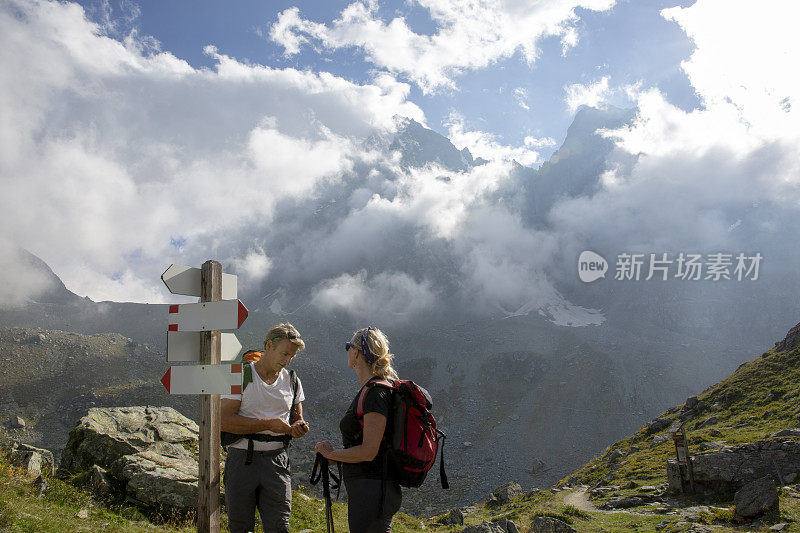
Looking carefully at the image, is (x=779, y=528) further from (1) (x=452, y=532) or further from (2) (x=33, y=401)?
(2) (x=33, y=401)

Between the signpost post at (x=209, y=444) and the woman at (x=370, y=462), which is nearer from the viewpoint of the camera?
the woman at (x=370, y=462)

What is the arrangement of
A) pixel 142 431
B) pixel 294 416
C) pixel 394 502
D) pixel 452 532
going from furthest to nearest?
1. pixel 452 532
2. pixel 142 431
3. pixel 294 416
4. pixel 394 502

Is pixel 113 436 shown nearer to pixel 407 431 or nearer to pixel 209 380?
pixel 209 380

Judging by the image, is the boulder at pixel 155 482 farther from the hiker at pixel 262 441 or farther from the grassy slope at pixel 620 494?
the hiker at pixel 262 441

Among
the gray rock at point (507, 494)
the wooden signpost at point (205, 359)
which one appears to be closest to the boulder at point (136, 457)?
the wooden signpost at point (205, 359)

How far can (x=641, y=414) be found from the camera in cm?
17562

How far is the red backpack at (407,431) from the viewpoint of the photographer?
416cm

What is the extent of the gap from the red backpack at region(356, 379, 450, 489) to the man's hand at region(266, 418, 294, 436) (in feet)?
5.94

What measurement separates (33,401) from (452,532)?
479ft

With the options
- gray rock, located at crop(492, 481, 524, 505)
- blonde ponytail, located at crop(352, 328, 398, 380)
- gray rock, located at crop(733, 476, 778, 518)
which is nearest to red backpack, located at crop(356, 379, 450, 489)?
blonde ponytail, located at crop(352, 328, 398, 380)

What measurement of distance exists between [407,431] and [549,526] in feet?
49.4

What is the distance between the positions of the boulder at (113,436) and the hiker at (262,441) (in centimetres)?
827

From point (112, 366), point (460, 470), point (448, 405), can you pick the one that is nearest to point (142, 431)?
point (460, 470)

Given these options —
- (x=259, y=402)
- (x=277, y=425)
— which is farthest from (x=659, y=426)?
(x=259, y=402)
